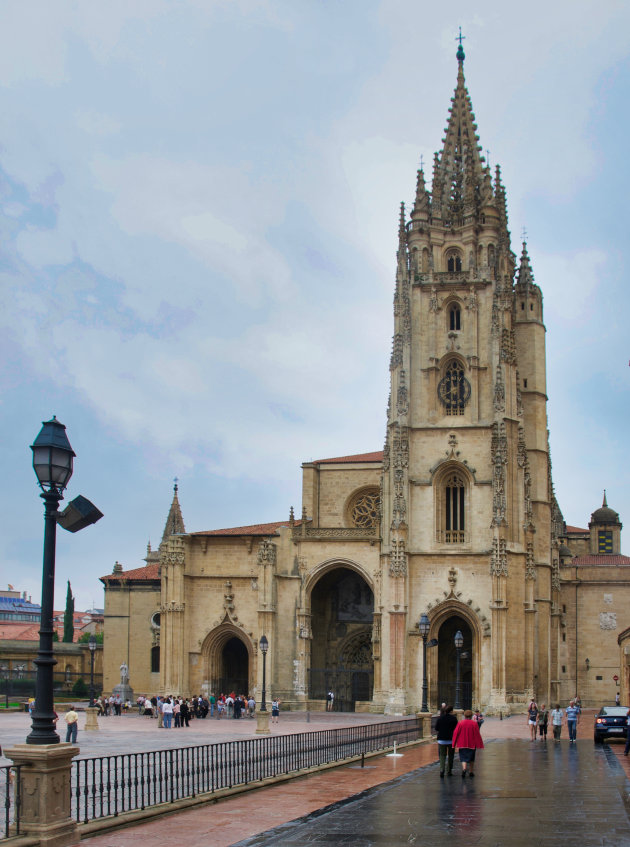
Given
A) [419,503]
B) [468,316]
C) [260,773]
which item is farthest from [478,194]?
[260,773]

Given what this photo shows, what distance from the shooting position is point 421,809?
13.4 m

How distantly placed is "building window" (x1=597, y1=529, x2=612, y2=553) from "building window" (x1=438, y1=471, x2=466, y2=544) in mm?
28613

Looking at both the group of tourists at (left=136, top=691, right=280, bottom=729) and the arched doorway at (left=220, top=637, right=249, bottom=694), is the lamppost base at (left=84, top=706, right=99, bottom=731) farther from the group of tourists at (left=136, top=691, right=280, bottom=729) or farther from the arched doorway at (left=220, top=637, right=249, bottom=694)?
the arched doorway at (left=220, top=637, right=249, bottom=694)

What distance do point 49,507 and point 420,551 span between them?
1484 inches

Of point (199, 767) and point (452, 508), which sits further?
point (452, 508)

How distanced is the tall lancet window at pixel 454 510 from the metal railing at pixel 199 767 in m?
22.0

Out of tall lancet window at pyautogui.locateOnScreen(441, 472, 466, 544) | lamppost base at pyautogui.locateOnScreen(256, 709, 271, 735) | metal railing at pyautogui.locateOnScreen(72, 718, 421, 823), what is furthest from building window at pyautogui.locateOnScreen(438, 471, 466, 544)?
metal railing at pyautogui.locateOnScreen(72, 718, 421, 823)

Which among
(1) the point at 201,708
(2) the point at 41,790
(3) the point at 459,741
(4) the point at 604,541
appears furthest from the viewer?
(4) the point at 604,541

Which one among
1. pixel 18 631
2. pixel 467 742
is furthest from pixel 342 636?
pixel 18 631

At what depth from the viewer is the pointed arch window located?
4781 centimetres

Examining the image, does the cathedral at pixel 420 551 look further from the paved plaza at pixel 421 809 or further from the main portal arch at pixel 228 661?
the paved plaza at pixel 421 809

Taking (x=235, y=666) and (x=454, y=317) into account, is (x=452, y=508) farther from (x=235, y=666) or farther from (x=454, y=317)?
(x=235, y=666)

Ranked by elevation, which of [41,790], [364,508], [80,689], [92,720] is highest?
[364,508]

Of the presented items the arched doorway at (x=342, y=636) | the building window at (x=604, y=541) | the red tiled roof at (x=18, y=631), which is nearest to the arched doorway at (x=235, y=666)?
the arched doorway at (x=342, y=636)
